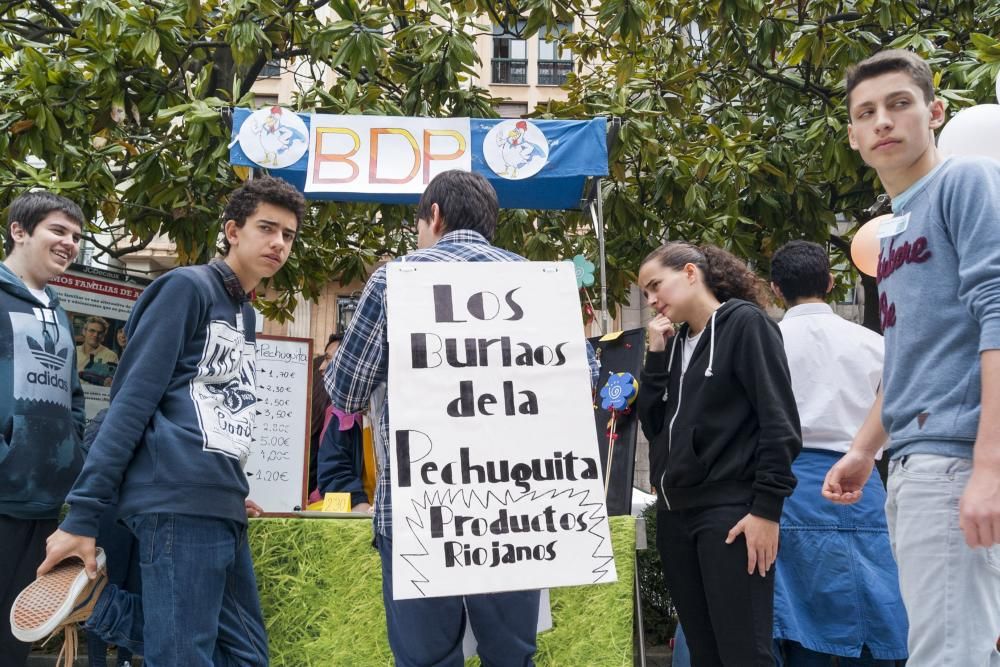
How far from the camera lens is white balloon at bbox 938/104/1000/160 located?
2.95 meters

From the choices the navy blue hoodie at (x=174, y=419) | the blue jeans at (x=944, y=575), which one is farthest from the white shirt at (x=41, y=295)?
the blue jeans at (x=944, y=575)

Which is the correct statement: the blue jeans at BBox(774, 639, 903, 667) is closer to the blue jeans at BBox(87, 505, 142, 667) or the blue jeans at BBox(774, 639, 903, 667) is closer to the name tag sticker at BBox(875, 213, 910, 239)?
the name tag sticker at BBox(875, 213, 910, 239)

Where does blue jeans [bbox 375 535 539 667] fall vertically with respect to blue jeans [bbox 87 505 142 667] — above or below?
below

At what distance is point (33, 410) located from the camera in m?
3.07

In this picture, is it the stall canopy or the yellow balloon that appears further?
the stall canopy

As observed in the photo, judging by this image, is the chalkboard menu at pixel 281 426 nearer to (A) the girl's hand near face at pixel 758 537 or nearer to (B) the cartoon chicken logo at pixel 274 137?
(B) the cartoon chicken logo at pixel 274 137

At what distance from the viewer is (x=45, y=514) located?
3.09 m

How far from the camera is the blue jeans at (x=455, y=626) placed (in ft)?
7.02

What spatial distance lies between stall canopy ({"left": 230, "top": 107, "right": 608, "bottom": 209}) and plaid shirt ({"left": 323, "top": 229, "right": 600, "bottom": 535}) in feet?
8.70

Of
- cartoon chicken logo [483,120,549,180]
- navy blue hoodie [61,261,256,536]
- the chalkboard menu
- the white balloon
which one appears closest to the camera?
navy blue hoodie [61,261,256,536]

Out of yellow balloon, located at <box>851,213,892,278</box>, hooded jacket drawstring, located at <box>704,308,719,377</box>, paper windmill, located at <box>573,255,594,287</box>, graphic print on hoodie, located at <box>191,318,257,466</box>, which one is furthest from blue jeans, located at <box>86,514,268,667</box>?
yellow balloon, located at <box>851,213,892,278</box>

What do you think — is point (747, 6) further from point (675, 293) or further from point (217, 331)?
point (217, 331)

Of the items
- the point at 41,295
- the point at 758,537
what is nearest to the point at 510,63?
the point at 41,295

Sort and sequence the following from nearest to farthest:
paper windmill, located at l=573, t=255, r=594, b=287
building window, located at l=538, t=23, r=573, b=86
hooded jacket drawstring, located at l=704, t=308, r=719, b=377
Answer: hooded jacket drawstring, located at l=704, t=308, r=719, b=377 → paper windmill, located at l=573, t=255, r=594, b=287 → building window, located at l=538, t=23, r=573, b=86
